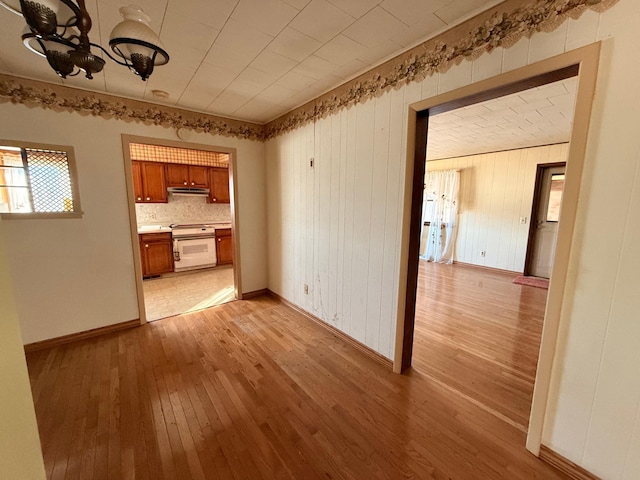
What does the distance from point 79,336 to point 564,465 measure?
4.01m

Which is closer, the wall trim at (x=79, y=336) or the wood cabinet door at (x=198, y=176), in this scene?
the wall trim at (x=79, y=336)

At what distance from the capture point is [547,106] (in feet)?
9.41

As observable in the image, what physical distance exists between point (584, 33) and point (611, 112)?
395mm

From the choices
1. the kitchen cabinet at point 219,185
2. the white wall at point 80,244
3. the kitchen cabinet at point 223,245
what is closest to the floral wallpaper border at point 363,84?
the white wall at point 80,244

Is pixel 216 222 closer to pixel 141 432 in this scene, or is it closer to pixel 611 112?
pixel 141 432

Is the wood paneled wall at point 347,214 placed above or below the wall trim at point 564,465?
above

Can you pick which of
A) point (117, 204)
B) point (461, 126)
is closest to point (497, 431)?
point (461, 126)

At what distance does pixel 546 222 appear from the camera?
4.81 metres

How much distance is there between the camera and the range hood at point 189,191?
521 cm

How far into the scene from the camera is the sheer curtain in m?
5.93

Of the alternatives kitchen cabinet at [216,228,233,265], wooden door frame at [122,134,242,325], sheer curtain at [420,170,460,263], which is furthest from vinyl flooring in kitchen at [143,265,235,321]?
sheer curtain at [420,170,460,263]

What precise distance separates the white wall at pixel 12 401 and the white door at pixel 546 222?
247 inches

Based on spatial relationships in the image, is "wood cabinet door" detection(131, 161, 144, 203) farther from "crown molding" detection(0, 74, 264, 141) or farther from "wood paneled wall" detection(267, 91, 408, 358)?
"wood paneled wall" detection(267, 91, 408, 358)

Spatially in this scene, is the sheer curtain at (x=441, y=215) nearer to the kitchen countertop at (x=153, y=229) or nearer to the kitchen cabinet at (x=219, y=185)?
the kitchen cabinet at (x=219, y=185)
